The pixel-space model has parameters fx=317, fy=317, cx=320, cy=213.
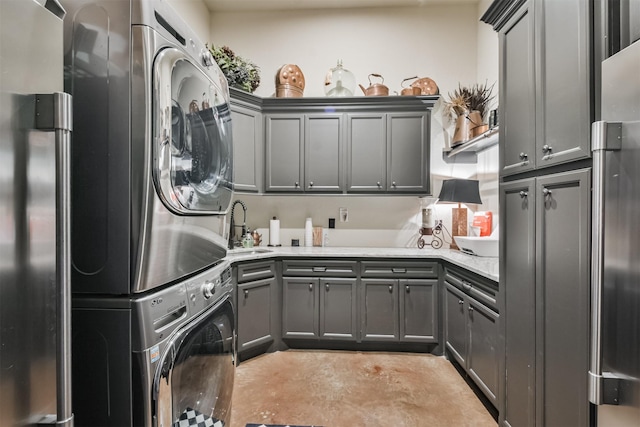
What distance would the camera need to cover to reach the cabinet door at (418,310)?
9.61 ft

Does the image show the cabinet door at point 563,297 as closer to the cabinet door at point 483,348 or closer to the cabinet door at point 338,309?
the cabinet door at point 483,348

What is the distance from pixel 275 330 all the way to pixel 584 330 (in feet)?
7.85

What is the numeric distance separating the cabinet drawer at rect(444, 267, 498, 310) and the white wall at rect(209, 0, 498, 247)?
100cm

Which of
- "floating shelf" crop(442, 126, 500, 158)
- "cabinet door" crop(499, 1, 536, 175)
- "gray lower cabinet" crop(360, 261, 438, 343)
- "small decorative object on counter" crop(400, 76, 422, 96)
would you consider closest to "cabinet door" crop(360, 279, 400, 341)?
"gray lower cabinet" crop(360, 261, 438, 343)

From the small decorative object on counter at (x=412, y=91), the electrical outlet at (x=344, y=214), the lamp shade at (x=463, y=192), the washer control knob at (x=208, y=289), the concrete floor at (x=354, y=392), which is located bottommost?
the concrete floor at (x=354, y=392)

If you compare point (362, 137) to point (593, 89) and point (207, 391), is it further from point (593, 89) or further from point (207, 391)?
point (207, 391)

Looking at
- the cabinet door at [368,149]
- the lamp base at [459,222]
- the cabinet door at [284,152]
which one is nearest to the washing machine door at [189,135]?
the cabinet door at [284,152]

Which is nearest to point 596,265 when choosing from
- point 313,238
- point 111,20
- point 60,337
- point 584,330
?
point 584,330

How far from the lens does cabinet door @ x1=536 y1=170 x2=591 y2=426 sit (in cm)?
120

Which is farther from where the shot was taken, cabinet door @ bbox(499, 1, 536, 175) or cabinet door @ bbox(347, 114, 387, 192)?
cabinet door @ bbox(347, 114, 387, 192)

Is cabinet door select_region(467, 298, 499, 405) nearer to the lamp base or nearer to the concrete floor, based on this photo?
the concrete floor

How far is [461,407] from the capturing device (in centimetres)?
217

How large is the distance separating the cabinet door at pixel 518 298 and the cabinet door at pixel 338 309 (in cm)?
140

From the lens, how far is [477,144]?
3.03 m
